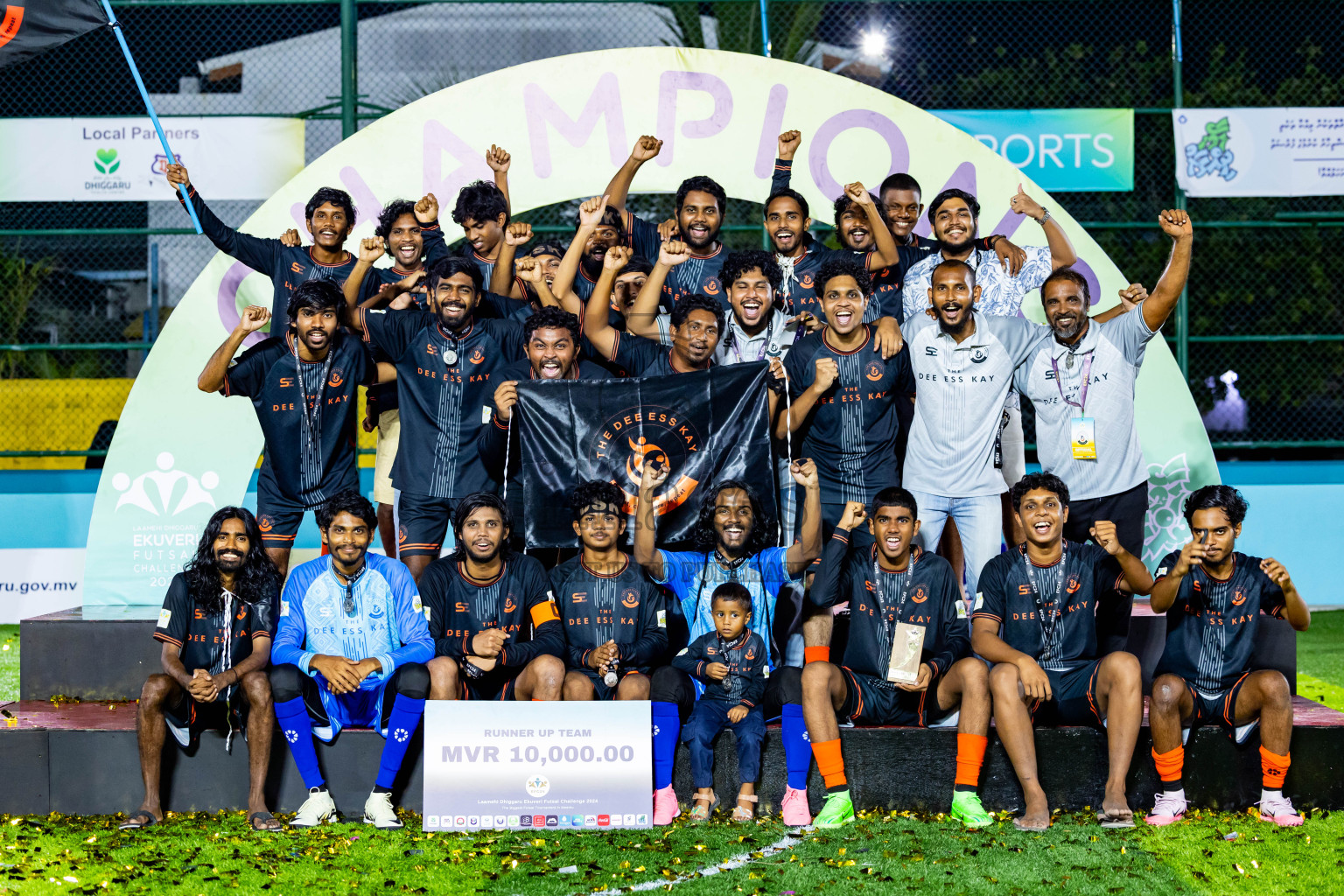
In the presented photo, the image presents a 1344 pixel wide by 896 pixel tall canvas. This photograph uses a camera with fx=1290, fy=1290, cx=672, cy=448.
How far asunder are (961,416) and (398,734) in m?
2.87

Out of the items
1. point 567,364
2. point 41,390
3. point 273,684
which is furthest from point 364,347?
point 41,390

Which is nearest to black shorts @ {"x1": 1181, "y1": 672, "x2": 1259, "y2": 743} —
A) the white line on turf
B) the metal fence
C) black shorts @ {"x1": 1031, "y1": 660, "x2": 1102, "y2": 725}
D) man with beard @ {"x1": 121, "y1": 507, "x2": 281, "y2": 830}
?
black shorts @ {"x1": 1031, "y1": 660, "x2": 1102, "y2": 725}

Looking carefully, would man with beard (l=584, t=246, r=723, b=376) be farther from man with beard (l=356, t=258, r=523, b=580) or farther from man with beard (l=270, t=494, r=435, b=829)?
Answer: man with beard (l=270, t=494, r=435, b=829)

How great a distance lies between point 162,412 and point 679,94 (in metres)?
3.82

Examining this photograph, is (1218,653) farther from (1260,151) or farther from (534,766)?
(1260,151)

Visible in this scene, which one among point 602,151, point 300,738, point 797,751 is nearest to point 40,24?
point 602,151

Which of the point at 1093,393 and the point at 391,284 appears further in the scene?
the point at 391,284

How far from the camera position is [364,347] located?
6.41m

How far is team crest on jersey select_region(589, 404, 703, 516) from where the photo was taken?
6102 mm

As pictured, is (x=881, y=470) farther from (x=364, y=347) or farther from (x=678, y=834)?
(x=364, y=347)

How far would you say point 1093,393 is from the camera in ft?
19.8

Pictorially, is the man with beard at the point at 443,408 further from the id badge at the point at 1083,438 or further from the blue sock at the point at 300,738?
the id badge at the point at 1083,438

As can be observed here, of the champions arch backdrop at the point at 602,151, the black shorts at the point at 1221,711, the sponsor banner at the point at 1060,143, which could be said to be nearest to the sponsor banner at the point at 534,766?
the black shorts at the point at 1221,711

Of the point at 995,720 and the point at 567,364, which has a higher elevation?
the point at 567,364
